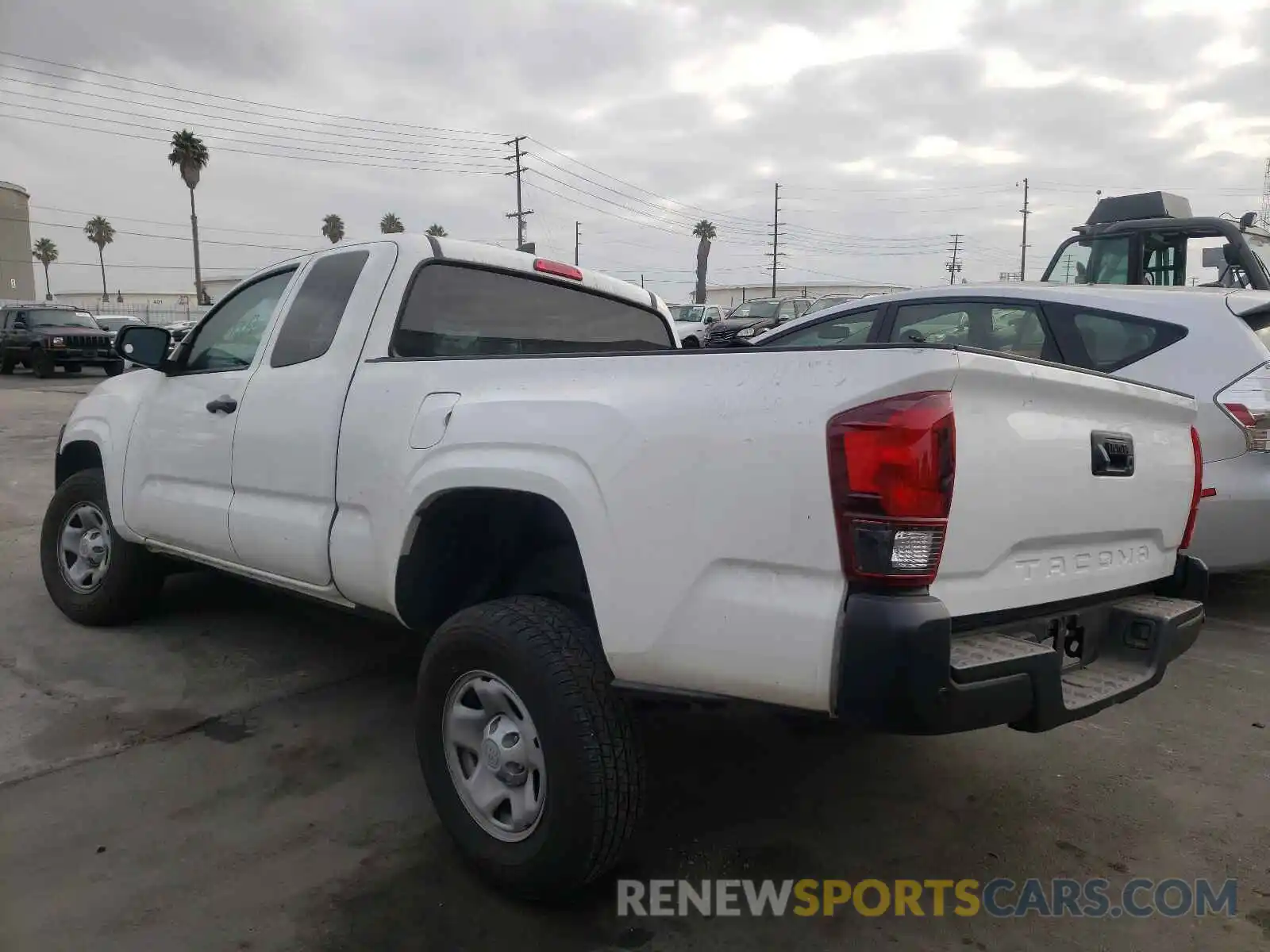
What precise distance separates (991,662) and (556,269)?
8.52 ft

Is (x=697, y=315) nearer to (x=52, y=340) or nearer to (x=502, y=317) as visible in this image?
(x=52, y=340)

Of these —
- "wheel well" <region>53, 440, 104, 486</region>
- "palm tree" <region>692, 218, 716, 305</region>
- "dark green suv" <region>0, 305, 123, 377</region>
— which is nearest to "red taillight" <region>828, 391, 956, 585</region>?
"wheel well" <region>53, 440, 104, 486</region>

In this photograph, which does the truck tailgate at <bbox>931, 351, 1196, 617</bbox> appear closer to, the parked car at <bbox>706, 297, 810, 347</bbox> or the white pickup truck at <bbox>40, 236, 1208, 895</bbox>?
the white pickup truck at <bbox>40, 236, 1208, 895</bbox>

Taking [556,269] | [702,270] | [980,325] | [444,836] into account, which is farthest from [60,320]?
[702,270]

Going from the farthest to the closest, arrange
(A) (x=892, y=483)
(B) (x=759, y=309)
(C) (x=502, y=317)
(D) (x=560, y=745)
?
(B) (x=759, y=309) → (C) (x=502, y=317) → (D) (x=560, y=745) → (A) (x=892, y=483)

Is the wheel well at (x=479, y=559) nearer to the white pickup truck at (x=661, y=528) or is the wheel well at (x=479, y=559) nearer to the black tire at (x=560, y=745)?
the white pickup truck at (x=661, y=528)

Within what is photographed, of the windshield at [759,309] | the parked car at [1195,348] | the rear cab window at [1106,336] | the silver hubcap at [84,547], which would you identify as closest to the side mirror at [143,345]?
the silver hubcap at [84,547]

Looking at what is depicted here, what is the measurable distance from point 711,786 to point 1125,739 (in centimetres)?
167

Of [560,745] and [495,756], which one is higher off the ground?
[560,745]

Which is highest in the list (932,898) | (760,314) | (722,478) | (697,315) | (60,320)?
(697,315)

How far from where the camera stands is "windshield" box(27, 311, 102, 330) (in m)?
22.6

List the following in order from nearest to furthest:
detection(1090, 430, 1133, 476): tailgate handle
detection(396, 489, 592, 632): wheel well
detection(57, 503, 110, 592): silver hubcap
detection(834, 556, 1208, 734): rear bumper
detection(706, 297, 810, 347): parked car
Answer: detection(834, 556, 1208, 734): rear bumper, detection(1090, 430, 1133, 476): tailgate handle, detection(396, 489, 592, 632): wheel well, detection(57, 503, 110, 592): silver hubcap, detection(706, 297, 810, 347): parked car

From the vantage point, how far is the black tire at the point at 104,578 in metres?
4.58

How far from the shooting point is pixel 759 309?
26.3 metres
